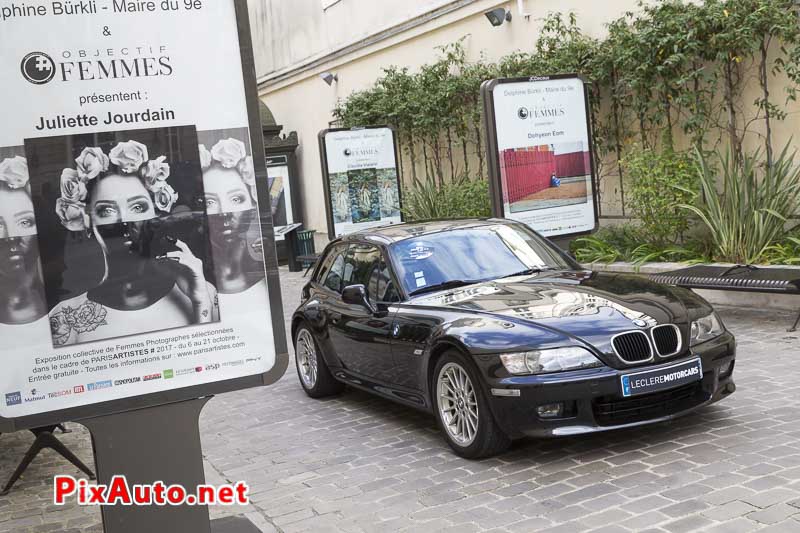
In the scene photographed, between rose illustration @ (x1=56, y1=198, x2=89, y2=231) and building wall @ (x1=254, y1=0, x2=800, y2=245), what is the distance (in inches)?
378

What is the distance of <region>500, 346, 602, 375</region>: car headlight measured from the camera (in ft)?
18.2

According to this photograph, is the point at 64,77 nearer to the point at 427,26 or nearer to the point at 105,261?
the point at 105,261

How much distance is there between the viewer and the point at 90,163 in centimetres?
390

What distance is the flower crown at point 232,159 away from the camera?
4.11m

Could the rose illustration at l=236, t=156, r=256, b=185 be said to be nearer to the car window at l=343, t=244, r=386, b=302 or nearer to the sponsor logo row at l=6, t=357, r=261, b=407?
the sponsor logo row at l=6, t=357, r=261, b=407

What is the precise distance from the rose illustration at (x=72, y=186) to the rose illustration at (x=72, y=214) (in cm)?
2

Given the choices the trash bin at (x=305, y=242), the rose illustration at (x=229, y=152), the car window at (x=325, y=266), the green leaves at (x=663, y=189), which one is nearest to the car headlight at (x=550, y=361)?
the rose illustration at (x=229, y=152)

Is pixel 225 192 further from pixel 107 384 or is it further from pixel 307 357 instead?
pixel 307 357

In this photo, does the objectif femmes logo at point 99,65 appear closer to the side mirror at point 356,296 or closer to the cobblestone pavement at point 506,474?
the cobblestone pavement at point 506,474

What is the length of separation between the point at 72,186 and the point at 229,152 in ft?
2.25

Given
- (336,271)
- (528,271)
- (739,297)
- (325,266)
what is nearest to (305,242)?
(739,297)

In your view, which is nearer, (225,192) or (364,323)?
(225,192)

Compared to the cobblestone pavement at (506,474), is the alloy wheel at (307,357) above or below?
above

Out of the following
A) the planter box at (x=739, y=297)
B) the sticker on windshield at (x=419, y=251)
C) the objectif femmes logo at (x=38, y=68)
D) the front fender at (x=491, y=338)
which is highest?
the objectif femmes logo at (x=38, y=68)
